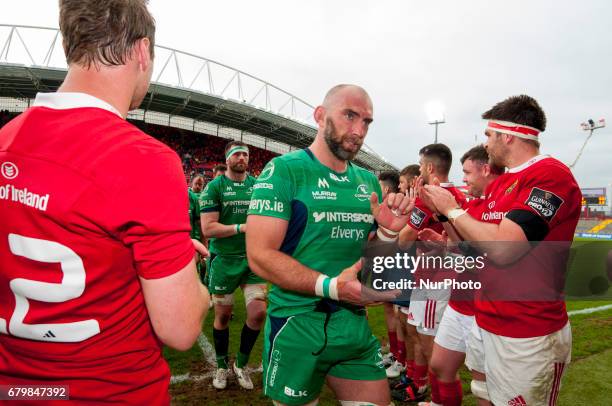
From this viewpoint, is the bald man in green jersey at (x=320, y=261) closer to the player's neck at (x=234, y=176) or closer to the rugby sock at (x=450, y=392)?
the rugby sock at (x=450, y=392)

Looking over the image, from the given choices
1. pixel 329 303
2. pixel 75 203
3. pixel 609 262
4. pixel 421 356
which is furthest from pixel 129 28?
pixel 421 356

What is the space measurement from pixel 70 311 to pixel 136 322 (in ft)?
0.70

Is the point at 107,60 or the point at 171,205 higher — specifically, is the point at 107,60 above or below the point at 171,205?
above

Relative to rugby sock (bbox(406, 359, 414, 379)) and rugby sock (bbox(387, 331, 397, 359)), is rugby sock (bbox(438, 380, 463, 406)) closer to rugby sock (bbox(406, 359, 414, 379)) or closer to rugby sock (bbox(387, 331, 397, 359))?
rugby sock (bbox(406, 359, 414, 379))

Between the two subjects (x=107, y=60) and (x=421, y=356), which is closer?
(x=107, y=60)

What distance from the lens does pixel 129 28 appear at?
1.28 m

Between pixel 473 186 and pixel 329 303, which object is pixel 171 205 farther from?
pixel 473 186

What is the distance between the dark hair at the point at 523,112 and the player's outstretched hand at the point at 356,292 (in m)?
1.88

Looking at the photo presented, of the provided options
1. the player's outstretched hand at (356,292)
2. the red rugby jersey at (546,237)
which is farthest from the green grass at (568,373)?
the player's outstretched hand at (356,292)

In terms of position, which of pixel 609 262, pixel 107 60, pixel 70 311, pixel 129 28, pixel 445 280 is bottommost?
pixel 445 280

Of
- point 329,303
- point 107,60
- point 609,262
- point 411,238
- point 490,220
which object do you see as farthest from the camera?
point 411,238

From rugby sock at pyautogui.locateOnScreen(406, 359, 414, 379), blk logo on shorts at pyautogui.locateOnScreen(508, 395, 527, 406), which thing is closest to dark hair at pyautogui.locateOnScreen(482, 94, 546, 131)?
blk logo on shorts at pyautogui.locateOnScreen(508, 395, 527, 406)

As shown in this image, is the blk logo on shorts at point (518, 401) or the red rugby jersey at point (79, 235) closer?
the red rugby jersey at point (79, 235)

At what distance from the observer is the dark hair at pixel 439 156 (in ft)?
15.4
